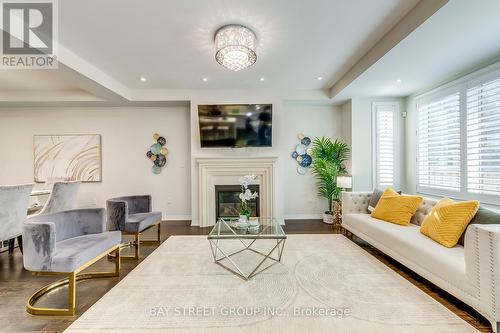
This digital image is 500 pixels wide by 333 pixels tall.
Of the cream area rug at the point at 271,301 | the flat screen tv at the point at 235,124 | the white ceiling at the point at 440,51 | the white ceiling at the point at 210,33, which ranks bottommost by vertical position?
the cream area rug at the point at 271,301

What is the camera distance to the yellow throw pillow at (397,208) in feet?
9.59

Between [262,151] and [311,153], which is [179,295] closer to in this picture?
[262,151]

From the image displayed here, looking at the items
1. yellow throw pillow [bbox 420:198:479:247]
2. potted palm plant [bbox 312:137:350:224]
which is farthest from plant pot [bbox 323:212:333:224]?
yellow throw pillow [bbox 420:198:479:247]

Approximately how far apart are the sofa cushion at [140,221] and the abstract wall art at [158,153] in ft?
5.85

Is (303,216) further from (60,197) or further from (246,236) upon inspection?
(60,197)

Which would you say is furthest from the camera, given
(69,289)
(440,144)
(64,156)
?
(64,156)

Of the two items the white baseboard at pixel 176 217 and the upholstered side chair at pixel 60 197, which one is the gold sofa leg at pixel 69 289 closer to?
the upholstered side chair at pixel 60 197

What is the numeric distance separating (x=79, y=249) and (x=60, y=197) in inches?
60.8

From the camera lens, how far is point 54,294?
2.17 m

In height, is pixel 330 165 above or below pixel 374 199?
above

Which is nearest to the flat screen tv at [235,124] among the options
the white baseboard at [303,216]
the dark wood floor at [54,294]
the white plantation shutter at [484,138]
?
the white baseboard at [303,216]

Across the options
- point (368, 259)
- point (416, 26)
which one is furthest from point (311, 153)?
point (416, 26)

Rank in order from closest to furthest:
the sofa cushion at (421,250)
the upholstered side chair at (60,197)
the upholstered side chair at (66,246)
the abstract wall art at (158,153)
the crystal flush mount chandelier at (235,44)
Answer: the sofa cushion at (421,250), the upholstered side chair at (66,246), the crystal flush mount chandelier at (235,44), the upholstered side chair at (60,197), the abstract wall art at (158,153)

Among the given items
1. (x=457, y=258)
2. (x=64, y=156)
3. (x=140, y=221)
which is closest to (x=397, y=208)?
(x=457, y=258)
